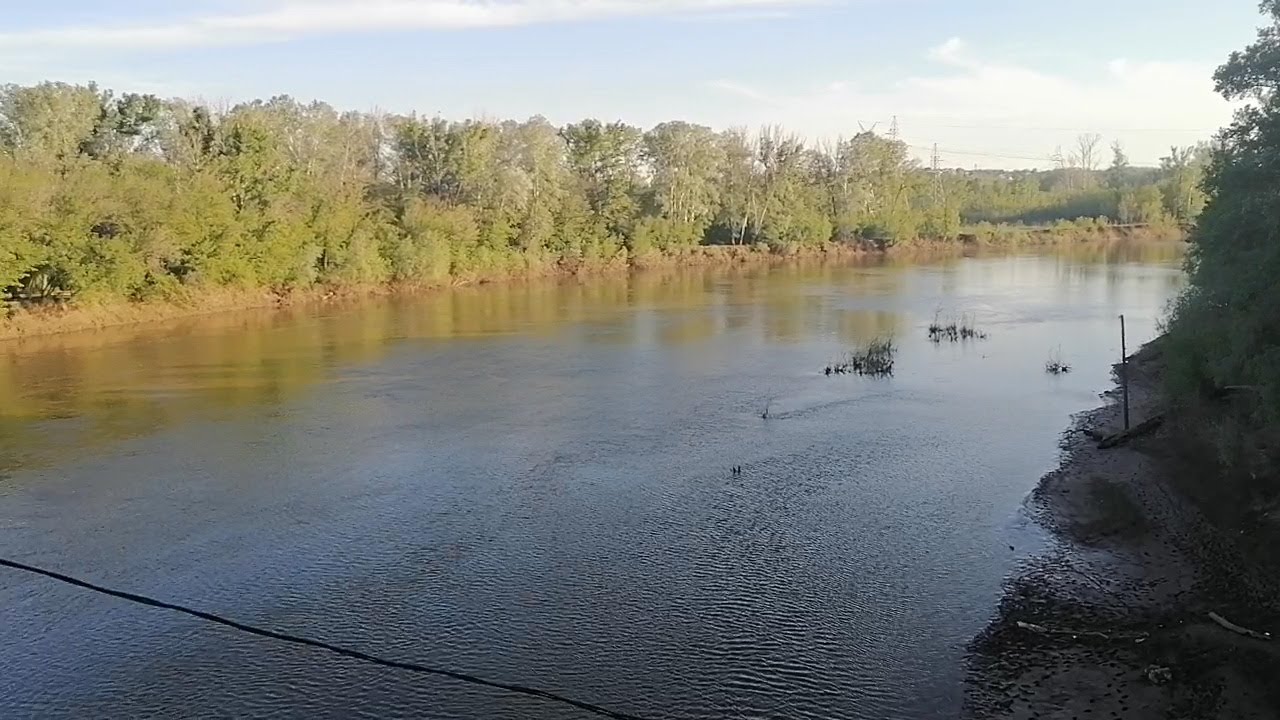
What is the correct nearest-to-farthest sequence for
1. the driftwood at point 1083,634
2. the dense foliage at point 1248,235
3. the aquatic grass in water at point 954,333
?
the driftwood at point 1083,634 → the dense foliage at point 1248,235 → the aquatic grass in water at point 954,333

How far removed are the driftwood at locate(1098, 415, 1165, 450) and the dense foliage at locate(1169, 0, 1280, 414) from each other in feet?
6.46

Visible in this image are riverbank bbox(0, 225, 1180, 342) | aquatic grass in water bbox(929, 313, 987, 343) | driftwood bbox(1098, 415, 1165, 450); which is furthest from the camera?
riverbank bbox(0, 225, 1180, 342)

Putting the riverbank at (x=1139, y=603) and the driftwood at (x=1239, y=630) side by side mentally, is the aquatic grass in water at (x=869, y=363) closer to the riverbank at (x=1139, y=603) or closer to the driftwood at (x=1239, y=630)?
the riverbank at (x=1139, y=603)

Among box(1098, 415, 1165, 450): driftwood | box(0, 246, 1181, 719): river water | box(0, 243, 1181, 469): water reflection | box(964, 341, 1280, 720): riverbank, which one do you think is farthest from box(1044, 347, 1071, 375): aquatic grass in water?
box(964, 341, 1280, 720): riverbank

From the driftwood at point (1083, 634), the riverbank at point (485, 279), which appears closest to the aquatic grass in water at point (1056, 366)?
the driftwood at point (1083, 634)

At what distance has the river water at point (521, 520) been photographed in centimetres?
1077

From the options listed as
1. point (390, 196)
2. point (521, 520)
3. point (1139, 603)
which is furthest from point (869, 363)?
point (390, 196)

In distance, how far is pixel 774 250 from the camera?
7544 cm

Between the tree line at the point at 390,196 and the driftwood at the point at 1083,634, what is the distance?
2161cm

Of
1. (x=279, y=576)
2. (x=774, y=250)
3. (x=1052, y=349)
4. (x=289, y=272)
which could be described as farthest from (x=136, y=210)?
(x=774, y=250)

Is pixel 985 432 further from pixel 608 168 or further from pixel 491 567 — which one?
pixel 608 168

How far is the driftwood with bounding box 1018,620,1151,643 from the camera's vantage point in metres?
11.0

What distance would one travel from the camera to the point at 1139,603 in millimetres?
11984

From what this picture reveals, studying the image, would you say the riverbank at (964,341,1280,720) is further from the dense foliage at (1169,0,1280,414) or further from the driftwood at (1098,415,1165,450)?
the dense foliage at (1169,0,1280,414)
